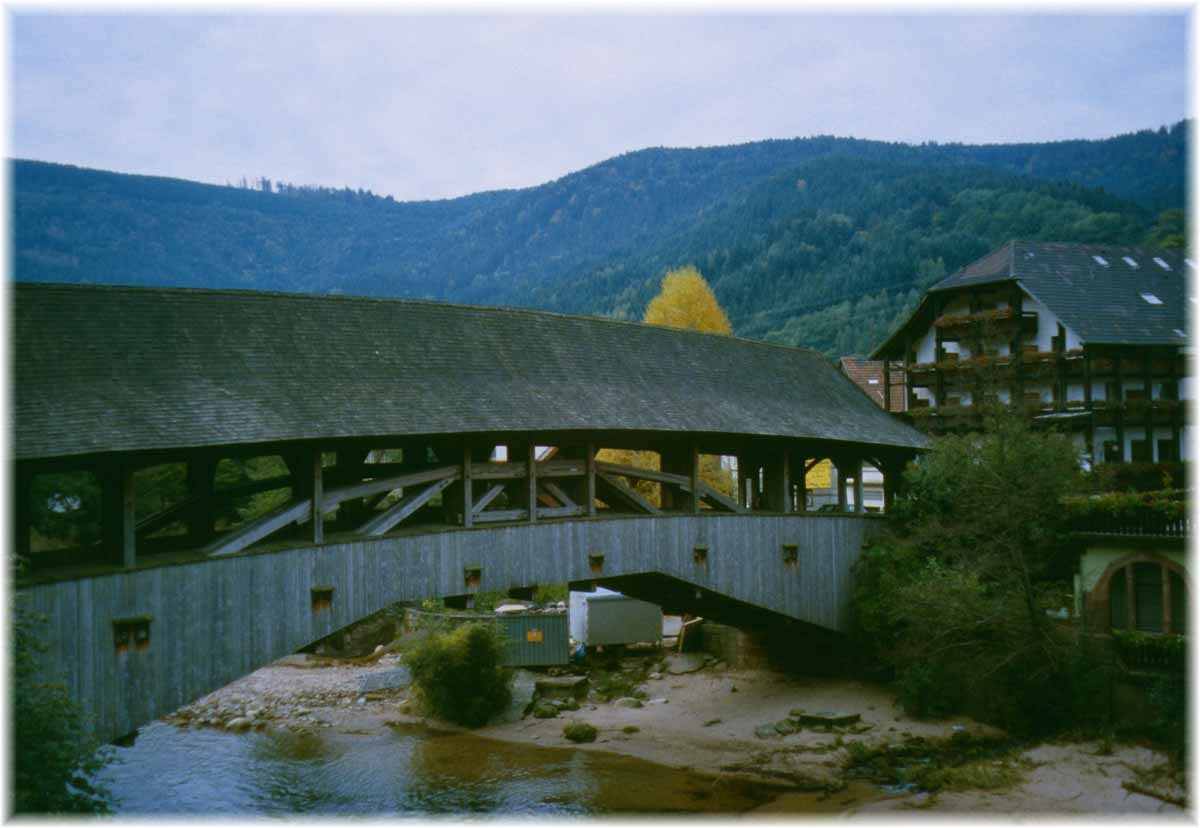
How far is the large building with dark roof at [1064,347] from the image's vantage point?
27875 millimetres

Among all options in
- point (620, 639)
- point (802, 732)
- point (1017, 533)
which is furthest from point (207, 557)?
point (620, 639)

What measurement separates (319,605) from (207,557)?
1.85 m

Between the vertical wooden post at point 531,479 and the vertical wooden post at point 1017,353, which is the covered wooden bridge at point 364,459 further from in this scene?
the vertical wooden post at point 1017,353

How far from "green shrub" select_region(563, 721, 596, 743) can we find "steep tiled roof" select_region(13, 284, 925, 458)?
7.03 metres

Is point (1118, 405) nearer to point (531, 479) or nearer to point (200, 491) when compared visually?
point (531, 479)

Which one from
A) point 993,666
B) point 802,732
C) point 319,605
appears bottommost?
point 802,732

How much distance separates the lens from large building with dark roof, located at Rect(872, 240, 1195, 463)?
2788 cm

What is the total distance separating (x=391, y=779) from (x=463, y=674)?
4.15 m

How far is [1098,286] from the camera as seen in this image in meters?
29.8

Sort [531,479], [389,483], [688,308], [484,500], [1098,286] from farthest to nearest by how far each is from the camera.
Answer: [688,308] < [1098,286] < [531,479] < [484,500] < [389,483]

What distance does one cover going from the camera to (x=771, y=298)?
68.3 metres

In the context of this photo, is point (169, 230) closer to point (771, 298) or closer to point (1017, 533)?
point (771, 298)

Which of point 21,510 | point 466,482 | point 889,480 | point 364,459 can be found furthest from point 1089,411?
point 21,510

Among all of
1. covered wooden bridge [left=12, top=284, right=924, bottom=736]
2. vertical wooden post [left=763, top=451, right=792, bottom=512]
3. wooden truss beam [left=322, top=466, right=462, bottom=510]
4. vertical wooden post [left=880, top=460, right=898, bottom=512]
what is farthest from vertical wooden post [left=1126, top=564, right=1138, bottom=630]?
wooden truss beam [left=322, top=466, right=462, bottom=510]
